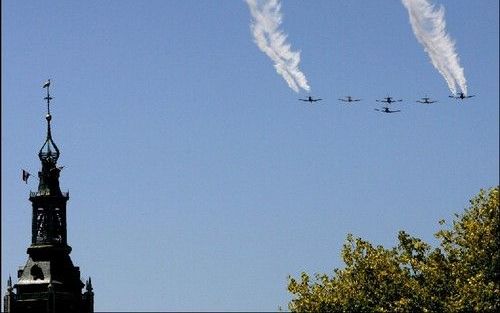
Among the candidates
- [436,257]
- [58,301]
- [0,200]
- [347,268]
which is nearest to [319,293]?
[347,268]

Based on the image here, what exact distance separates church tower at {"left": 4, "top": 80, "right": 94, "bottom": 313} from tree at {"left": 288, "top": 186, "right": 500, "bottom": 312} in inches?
1348

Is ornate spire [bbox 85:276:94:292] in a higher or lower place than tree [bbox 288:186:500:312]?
higher

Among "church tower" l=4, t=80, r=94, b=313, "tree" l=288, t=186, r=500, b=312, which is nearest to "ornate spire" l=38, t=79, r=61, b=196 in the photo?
"church tower" l=4, t=80, r=94, b=313

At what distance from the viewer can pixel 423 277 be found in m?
85.1

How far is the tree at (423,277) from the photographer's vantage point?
81000 mm

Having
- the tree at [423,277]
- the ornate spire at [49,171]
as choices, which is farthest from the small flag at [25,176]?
the tree at [423,277]

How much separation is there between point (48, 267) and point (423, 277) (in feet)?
145

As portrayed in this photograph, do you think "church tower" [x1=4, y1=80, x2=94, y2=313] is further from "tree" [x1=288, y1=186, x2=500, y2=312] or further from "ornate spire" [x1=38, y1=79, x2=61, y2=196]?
"tree" [x1=288, y1=186, x2=500, y2=312]

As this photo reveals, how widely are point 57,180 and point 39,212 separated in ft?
12.9

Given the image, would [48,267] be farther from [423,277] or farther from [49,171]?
[423,277]

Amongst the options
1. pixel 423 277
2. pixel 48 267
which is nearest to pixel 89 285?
pixel 48 267

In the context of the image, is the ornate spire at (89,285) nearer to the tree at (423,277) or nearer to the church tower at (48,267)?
the church tower at (48,267)

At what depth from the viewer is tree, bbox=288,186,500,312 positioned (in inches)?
3189

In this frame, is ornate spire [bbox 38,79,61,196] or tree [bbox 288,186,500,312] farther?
ornate spire [bbox 38,79,61,196]
